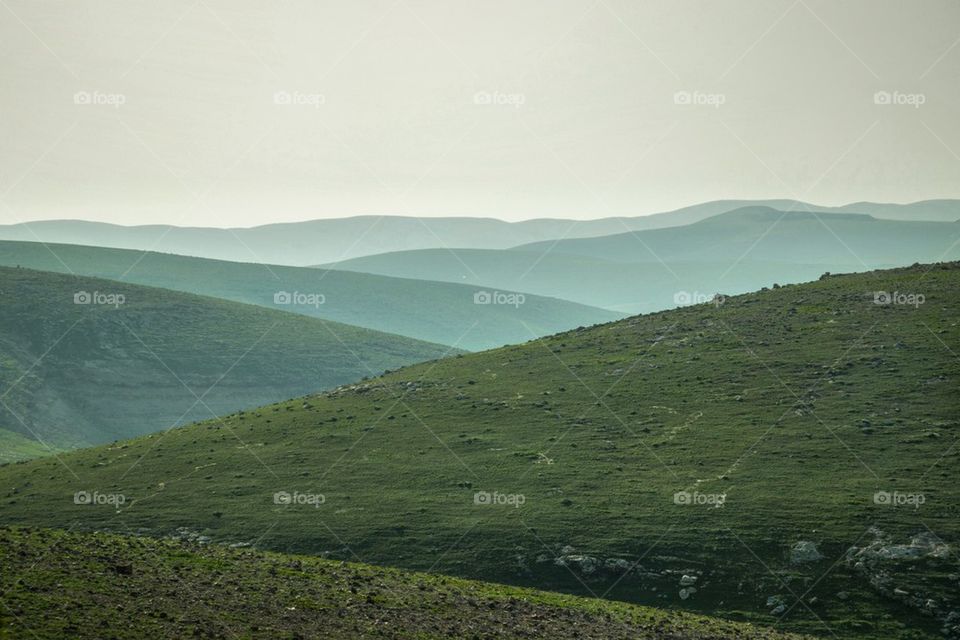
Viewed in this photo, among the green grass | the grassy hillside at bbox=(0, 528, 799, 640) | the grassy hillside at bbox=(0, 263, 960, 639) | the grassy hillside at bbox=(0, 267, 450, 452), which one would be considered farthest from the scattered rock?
the grassy hillside at bbox=(0, 267, 450, 452)

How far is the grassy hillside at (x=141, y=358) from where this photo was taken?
13288 centimetres

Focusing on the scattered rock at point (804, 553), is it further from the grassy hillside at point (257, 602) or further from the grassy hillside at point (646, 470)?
the grassy hillside at point (257, 602)

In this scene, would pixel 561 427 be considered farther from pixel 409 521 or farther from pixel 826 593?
pixel 826 593

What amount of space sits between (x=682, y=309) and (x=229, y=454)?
150 feet

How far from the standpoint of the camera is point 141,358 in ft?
492

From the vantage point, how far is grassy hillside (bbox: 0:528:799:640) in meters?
28.9

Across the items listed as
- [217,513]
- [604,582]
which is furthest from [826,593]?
[217,513]

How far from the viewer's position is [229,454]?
68.4 meters

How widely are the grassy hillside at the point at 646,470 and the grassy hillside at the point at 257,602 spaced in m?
5.83

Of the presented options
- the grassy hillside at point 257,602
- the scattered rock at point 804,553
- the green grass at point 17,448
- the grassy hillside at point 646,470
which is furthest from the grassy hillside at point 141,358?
the scattered rock at point 804,553

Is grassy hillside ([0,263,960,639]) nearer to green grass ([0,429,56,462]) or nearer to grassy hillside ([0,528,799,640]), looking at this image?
grassy hillside ([0,528,799,640])

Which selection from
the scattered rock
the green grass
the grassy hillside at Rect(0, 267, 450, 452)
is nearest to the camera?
the scattered rock

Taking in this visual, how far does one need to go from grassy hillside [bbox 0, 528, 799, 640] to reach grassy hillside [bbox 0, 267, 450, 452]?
82.6m

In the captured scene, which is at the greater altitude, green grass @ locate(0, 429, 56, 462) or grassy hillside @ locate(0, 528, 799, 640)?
green grass @ locate(0, 429, 56, 462)
